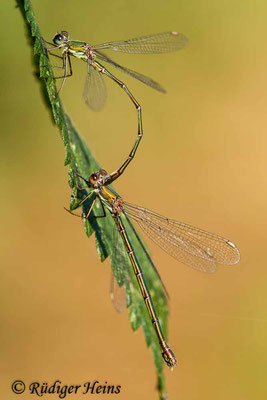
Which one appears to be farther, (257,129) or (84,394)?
(257,129)

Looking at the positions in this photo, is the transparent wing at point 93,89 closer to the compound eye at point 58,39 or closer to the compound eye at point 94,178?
the compound eye at point 58,39

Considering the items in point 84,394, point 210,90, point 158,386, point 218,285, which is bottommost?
point 158,386

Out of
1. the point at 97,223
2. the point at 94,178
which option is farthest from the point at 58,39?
the point at 97,223

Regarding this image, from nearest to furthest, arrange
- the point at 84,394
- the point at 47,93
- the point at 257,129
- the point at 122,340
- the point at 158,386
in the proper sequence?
the point at 47,93, the point at 158,386, the point at 84,394, the point at 122,340, the point at 257,129

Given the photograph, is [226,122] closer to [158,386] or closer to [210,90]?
[210,90]

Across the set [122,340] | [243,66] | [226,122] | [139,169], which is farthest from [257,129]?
[122,340]

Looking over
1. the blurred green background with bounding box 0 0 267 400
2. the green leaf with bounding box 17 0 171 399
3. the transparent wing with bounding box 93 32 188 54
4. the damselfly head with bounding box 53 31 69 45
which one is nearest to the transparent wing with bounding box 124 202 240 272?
the green leaf with bounding box 17 0 171 399

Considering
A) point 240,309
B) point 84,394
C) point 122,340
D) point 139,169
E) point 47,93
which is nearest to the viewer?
point 47,93

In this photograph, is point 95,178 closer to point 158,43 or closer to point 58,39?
point 58,39
